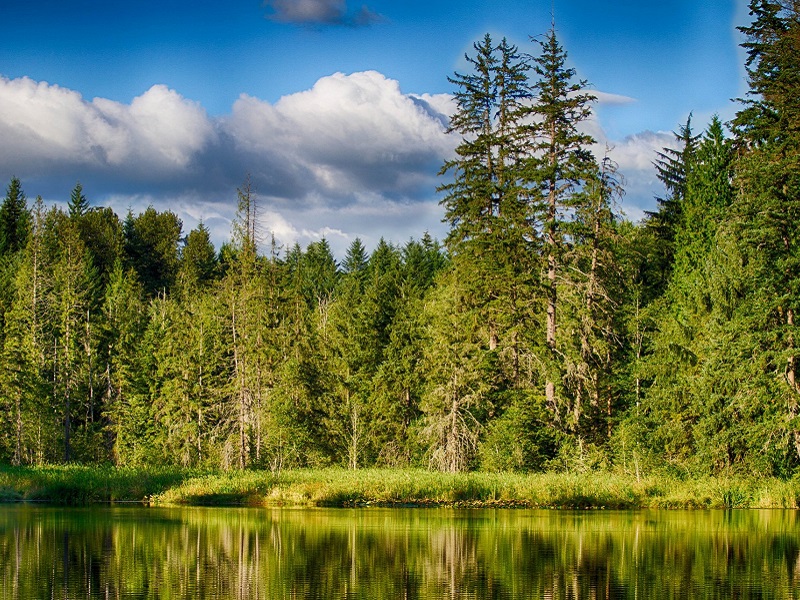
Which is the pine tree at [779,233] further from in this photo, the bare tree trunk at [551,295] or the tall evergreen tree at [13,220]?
the tall evergreen tree at [13,220]

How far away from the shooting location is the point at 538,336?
47.7 m

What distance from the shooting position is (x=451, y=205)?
169 ft

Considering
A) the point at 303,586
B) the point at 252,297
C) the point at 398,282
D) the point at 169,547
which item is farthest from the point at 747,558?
the point at 398,282

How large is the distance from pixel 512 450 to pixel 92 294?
47988 mm

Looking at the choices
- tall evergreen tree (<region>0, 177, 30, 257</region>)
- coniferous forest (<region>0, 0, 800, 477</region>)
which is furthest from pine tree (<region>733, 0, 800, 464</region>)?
tall evergreen tree (<region>0, 177, 30, 257</region>)

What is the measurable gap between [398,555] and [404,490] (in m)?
15.7

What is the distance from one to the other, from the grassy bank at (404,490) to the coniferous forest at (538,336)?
→ 3.78 meters

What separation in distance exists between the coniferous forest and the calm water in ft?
34.7

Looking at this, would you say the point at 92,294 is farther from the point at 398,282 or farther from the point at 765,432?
the point at 765,432

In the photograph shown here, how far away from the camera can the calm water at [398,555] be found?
1730cm

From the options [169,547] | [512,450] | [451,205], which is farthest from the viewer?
[451,205]

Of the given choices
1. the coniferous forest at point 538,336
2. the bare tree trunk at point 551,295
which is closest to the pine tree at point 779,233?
the coniferous forest at point 538,336

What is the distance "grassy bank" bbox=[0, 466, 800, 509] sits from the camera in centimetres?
3600

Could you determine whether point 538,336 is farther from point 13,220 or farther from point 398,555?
point 13,220
